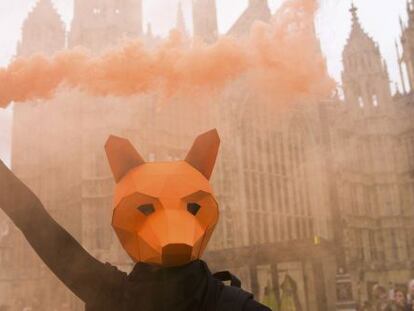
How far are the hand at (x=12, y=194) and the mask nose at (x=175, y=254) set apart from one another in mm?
745

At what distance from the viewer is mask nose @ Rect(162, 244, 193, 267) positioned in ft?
7.29

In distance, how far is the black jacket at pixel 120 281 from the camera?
2180 millimetres

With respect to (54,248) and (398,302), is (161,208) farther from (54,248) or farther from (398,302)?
(398,302)

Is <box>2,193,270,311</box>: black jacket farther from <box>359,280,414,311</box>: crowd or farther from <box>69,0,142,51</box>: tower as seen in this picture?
<box>69,0,142,51</box>: tower

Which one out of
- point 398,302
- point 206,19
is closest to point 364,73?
point 206,19

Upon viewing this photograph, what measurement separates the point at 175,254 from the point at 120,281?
1.19ft

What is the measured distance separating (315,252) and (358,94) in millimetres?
25708

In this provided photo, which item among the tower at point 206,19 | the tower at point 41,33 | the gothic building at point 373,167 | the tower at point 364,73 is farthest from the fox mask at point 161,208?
the tower at point 364,73

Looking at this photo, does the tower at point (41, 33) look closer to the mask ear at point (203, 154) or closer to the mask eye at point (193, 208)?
the mask ear at point (203, 154)

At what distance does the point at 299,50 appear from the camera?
423 centimetres

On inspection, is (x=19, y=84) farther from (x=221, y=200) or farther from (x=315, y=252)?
(x=221, y=200)

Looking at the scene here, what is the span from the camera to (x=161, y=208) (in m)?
2.42

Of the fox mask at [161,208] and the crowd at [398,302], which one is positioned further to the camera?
the crowd at [398,302]

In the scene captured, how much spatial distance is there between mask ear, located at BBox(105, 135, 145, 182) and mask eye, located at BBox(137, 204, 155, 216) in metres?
0.31
